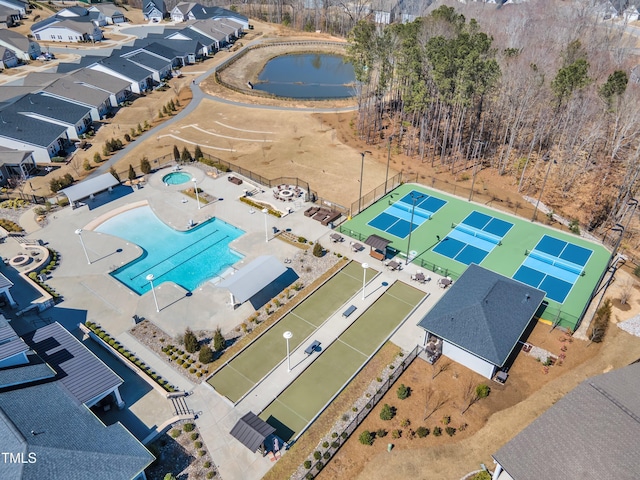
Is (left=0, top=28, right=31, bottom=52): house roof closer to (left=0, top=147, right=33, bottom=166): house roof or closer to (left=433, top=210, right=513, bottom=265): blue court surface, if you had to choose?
(left=0, top=147, right=33, bottom=166): house roof

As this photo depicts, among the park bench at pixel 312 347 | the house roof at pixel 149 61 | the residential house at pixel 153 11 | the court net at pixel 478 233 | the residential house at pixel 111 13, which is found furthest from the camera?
the residential house at pixel 153 11

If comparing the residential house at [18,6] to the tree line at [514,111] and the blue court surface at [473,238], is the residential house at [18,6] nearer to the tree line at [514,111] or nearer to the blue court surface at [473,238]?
the tree line at [514,111]

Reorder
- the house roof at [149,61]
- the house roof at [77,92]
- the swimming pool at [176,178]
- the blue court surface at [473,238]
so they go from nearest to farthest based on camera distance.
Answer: the blue court surface at [473,238], the swimming pool at [176,178], the house roof at [77,92], the house roof at [149,61]

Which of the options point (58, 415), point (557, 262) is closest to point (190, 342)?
point (58, 415)

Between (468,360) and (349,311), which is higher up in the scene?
(468,360)

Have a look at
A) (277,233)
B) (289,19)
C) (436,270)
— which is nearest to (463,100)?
(436,270)

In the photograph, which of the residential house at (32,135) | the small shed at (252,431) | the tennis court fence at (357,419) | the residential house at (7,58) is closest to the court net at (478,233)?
the tennis court fence at (357,419)

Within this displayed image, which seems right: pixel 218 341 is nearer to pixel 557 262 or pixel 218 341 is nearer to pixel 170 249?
pixel 170 249
